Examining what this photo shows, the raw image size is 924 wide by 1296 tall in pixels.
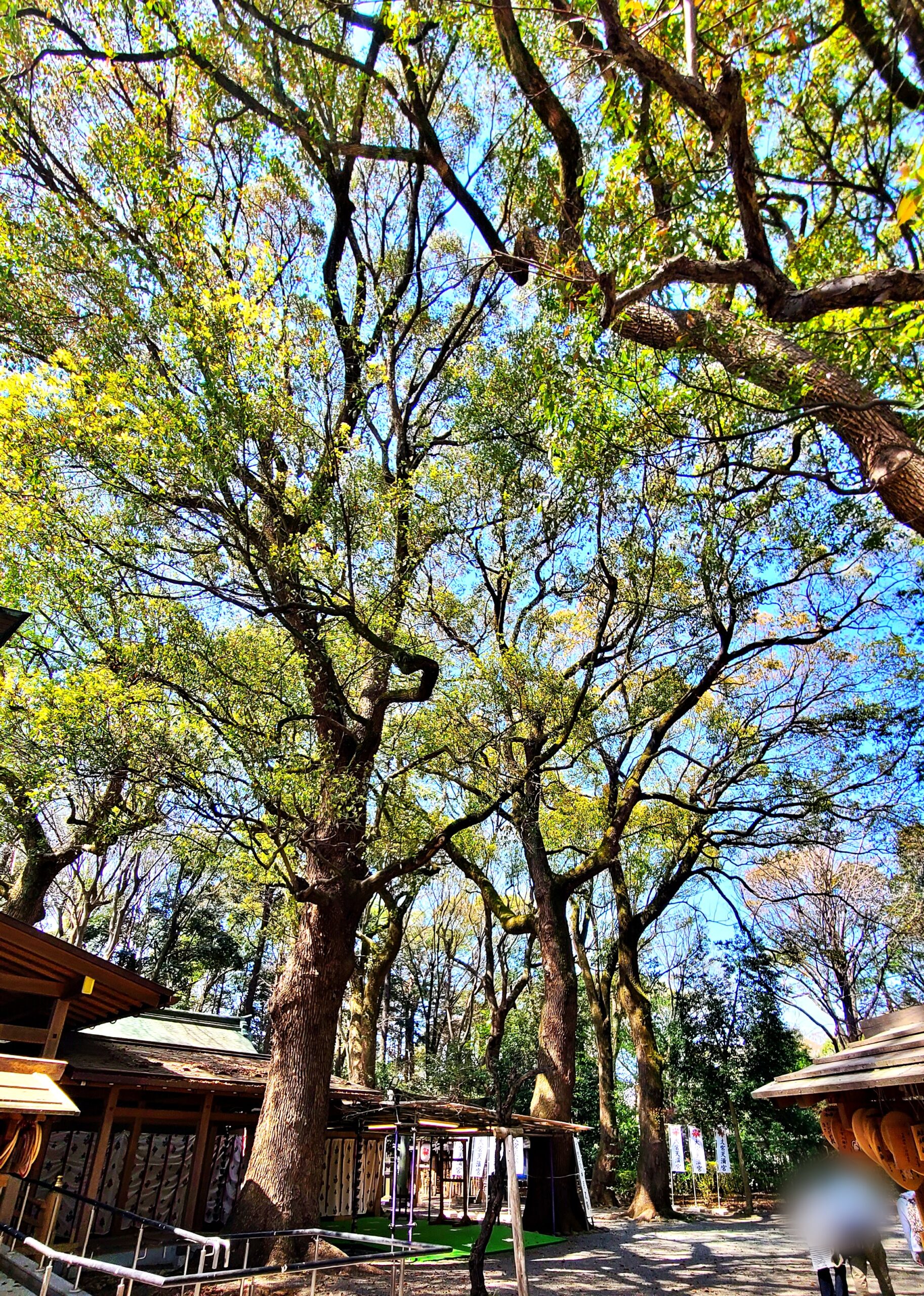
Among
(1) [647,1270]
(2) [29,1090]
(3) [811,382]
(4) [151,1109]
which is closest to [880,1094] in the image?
(3) [811,382]

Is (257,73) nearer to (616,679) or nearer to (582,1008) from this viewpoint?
(616,679)

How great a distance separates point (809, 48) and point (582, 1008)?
27031 millimetres

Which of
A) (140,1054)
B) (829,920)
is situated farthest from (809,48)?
(829,920)

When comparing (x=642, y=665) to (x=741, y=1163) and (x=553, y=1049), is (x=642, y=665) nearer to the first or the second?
(x=553, y=1049)

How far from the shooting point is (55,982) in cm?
756

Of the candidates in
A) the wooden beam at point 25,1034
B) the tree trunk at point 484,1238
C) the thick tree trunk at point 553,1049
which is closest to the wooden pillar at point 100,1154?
the wooden beam at point 25,1034

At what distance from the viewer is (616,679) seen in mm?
12703

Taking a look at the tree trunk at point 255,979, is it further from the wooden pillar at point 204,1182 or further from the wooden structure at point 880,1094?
the wooden structure at point 880,1094

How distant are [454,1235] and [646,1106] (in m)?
4.45

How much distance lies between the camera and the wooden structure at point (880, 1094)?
280 centimetres

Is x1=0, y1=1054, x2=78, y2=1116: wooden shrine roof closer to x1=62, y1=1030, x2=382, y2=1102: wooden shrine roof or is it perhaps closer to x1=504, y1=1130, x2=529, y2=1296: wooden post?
x1=62, y1=1030, x2=382, y2=1102: wooden shrine roof

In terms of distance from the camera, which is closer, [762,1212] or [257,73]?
[257,73]

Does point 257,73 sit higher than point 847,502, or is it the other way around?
point 257,73

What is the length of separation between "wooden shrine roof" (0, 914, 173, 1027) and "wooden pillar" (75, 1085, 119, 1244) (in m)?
1.52
